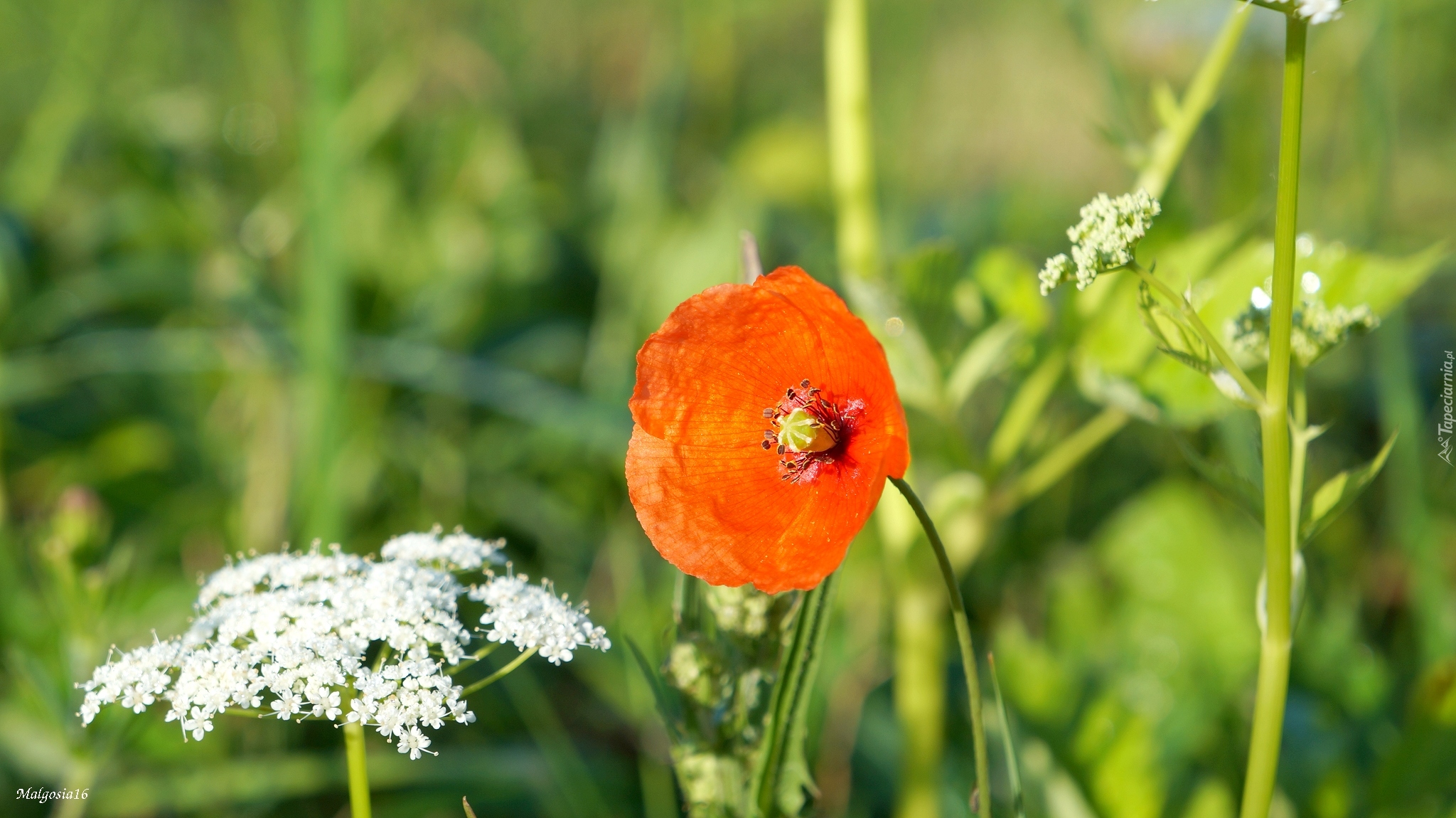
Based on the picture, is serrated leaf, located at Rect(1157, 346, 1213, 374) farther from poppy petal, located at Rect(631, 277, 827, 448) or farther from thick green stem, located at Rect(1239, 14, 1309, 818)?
poppy petal, located at Rect(631, 277, 827, 448)

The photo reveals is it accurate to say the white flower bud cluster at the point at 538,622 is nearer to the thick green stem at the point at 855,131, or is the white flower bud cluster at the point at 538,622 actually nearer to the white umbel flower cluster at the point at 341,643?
the white umbel flower cluster at the point at 341,643

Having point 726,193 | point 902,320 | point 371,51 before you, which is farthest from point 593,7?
point 902,320

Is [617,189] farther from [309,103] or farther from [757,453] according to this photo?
[757,453]

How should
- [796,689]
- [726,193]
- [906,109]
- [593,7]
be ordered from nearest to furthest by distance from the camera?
1. [796,689]
2. [726,193]
3. [906,109]
4. [593,7]

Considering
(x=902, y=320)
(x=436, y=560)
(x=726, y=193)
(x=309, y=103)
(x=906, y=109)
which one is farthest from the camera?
(x=906, y=109)

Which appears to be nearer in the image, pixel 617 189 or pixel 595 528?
pixel 595 528

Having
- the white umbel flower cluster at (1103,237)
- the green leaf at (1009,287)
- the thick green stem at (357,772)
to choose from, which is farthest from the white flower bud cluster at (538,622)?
the green leaf at (1009,287)

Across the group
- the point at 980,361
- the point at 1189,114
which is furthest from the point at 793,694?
the point at 1189,114
